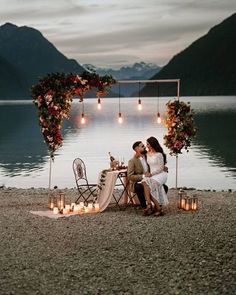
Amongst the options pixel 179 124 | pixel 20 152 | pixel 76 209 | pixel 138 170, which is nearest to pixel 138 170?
pixel 138 170

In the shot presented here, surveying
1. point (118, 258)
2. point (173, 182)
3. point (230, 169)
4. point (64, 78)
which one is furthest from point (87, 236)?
point (230, 169)

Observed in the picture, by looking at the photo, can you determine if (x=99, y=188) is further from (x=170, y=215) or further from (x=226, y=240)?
(x=226, y=240)

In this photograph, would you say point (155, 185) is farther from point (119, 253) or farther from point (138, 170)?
point (119, 253)

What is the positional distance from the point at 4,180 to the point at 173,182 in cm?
985

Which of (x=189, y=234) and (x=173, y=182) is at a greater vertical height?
(x=189, y=234)

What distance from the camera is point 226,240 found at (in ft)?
35.8

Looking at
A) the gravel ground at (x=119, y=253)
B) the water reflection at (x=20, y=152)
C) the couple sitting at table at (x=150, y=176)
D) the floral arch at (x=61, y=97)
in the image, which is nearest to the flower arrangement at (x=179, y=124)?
the floral arch at (x=61, y=97)

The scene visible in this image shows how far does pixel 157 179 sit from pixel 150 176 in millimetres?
282

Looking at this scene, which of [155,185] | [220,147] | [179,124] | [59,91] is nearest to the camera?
[155,185]

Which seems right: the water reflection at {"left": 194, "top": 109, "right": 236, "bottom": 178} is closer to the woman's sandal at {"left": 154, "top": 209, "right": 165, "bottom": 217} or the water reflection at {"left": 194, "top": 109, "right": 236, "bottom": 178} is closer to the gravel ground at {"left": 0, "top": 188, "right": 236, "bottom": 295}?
the woman's sandal at {"left": 154, "top": 209, "right": 165, "bottom": 217}

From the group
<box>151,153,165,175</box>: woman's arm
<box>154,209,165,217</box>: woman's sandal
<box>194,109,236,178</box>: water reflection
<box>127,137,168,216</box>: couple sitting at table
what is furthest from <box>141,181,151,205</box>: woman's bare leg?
<box>194,109,236,178</box>: water reflection

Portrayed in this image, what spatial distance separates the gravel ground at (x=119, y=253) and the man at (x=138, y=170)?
1.90 feet

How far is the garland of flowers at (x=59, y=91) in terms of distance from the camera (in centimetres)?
1672

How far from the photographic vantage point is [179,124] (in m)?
17.7
